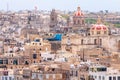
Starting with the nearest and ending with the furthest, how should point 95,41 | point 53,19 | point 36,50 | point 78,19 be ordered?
point 36,50
point 95,41
point 78,19
point 53,19

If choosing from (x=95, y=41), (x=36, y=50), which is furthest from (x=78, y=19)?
(x=36, y=50)

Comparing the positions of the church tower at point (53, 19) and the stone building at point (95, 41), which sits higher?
the stone building at point (95, 41)

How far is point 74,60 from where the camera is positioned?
50688mm

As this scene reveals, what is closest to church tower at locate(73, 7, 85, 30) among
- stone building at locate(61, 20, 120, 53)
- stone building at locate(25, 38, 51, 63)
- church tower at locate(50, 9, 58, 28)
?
church tower at locate(50, 9, 58, 28)

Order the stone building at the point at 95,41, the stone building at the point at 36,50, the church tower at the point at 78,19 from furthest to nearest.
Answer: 1. the church tower at the point at 78,19
2. the stone building at the point at 95,41
3. the stone building at the point at 36,50

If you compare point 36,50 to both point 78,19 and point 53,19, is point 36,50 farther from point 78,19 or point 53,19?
point 53,19

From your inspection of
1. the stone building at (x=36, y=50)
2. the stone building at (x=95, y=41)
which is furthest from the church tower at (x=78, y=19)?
the stone building at (x=36, y=50)

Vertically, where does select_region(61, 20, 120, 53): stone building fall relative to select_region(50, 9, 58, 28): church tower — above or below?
above

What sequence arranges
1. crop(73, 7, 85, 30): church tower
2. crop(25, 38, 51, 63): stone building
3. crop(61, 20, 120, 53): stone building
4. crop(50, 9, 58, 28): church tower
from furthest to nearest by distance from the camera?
crop(50, 9, 58, 28): church tower → crop(73, 7, 85, 30): church tower → crop(61, 20, 120, 53): stone building → crop(25, 38, 51, 63): stone building

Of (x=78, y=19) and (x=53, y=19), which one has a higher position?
(x=78, y=19)

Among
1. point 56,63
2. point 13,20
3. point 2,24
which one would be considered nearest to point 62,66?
point 56,63

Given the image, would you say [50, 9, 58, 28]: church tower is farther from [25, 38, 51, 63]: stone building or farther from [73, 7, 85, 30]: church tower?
[25, 38, 51, 63]: stone building

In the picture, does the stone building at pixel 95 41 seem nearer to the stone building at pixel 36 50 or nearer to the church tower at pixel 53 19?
the stone building at pixel 36 50

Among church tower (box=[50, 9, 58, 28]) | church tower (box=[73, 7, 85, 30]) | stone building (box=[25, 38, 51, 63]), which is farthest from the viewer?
church tower (box=[50, 9, 58, 28])
